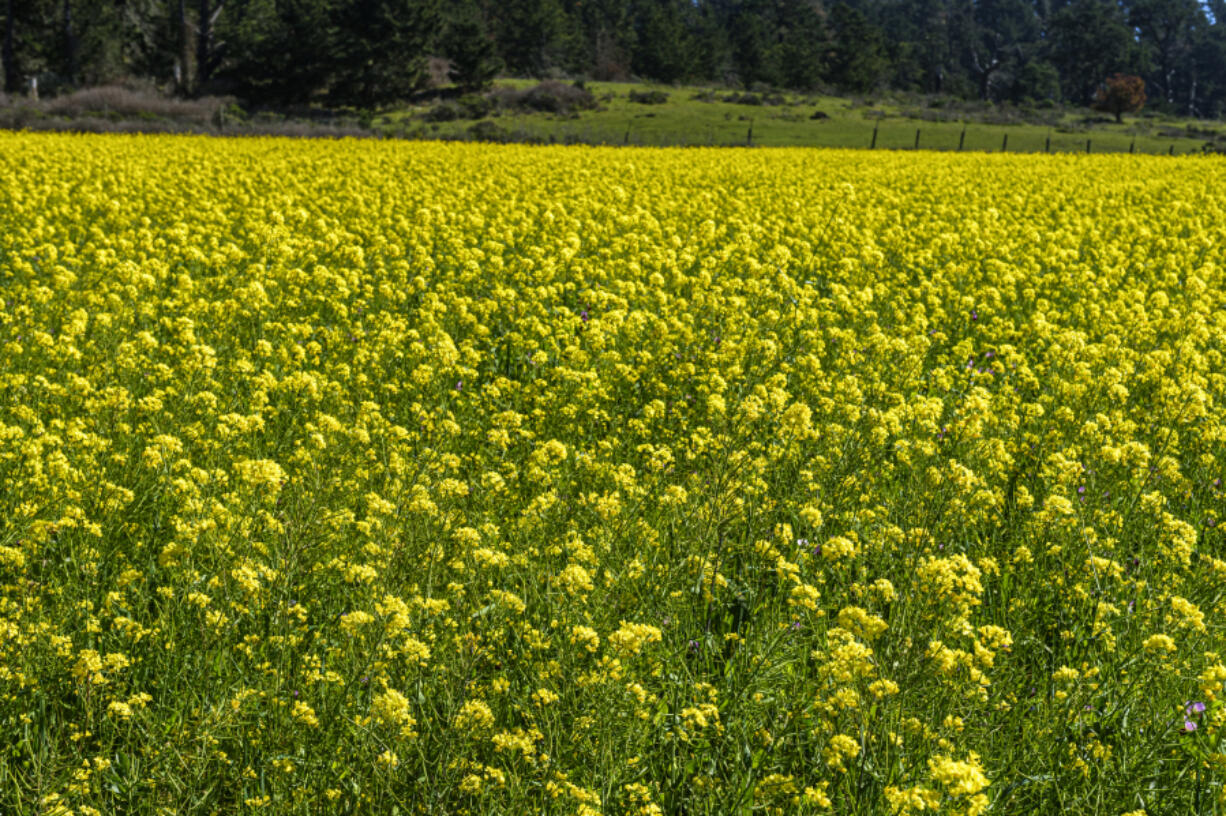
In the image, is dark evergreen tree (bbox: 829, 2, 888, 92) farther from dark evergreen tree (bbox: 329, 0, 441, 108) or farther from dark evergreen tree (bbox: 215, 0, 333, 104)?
dark evergreen tree (bbox: 215, 0, 333, 104)

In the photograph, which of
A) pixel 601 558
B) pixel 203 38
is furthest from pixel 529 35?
pixel 601 558

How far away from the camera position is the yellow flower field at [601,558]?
11.0 feet

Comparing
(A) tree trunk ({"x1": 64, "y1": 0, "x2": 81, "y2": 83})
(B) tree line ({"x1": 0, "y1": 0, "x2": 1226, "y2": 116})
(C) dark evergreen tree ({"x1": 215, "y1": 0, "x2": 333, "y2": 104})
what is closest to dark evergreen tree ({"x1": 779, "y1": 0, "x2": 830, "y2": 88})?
(B) tree line ({"x1": 0, "y1": 0, "x2": 1226, "y2": 116})

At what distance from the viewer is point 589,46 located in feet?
319

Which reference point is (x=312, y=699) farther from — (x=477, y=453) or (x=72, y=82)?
(x=72, y=82)

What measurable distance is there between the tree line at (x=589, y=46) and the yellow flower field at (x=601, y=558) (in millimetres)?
50671

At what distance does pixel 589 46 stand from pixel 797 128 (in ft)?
173

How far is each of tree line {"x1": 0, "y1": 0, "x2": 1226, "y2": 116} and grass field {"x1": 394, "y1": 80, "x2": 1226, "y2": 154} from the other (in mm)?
6566

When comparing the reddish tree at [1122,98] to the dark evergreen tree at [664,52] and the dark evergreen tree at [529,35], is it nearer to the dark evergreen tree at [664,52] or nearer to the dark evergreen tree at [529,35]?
the dark evergreen tree at [664,52]

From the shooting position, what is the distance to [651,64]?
89.9 metres

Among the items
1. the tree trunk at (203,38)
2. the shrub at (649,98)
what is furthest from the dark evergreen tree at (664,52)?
the tree trunk at (203,38)

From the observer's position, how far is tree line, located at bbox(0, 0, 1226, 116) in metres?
58.3

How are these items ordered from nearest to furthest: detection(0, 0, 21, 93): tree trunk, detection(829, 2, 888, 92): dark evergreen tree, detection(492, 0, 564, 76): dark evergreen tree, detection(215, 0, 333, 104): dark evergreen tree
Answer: detection(215, 0, 333, 104): dark evergreen tree → detection(0, 0, 21, 93): tree trunk → detection(492, 0, 564, 76): dark evergreen tree → detection(829, 2, 888, 92): dark evergreen tree

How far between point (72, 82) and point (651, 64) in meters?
50.2
